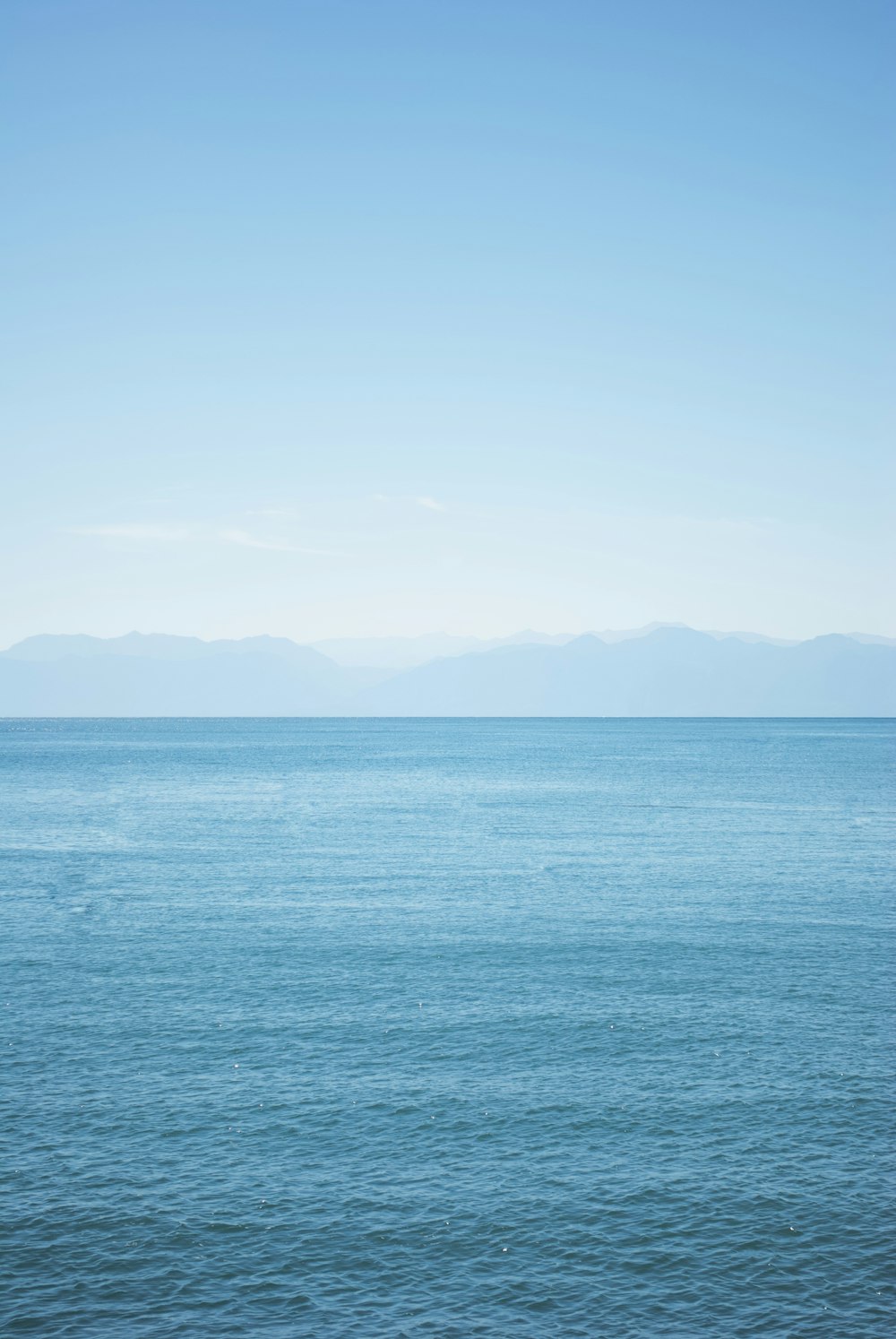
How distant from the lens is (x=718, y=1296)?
94.5 ft

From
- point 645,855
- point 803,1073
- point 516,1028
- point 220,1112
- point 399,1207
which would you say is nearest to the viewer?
point 399,1207

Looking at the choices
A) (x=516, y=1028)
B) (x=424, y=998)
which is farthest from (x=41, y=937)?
(x=516, y=1028)

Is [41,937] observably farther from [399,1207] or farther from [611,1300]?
[611,1300]

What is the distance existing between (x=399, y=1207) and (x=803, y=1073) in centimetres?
1929

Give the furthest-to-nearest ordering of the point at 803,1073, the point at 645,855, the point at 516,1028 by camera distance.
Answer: the point at 645,855 → the point at 516,1028 → the point at 803,1073

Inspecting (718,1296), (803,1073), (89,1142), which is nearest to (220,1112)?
(89,1142)

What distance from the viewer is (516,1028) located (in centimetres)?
4797

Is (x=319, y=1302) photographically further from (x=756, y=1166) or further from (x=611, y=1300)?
(x=756, y=1166)

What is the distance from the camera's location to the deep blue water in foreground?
29.0 metres

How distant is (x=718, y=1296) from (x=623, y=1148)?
810 cm

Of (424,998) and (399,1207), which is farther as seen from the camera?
(424,998)

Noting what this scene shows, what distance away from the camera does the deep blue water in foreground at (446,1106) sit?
29000mm

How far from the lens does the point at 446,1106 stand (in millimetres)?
39875

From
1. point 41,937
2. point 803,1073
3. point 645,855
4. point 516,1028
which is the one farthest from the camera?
point 645,855
